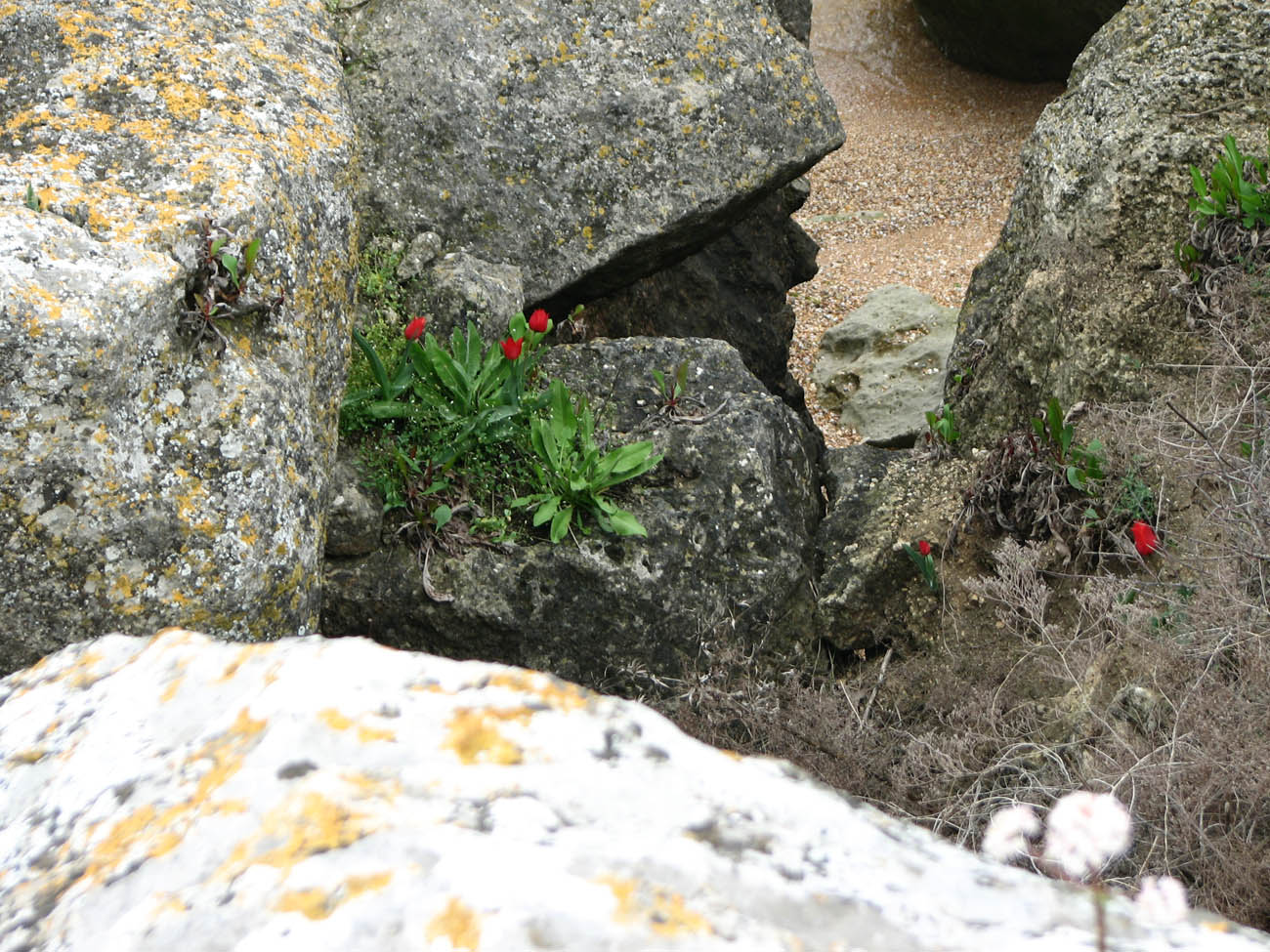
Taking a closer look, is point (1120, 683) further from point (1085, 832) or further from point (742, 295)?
point (742, 295)

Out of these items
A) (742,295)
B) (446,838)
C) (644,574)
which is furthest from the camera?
(742,295)

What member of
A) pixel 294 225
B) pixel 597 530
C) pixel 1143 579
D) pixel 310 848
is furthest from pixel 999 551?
pixel 310 848

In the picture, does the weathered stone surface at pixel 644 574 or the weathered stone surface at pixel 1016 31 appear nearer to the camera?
the weathered stone surface at pixel 644 574

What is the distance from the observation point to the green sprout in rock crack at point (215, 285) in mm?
2883

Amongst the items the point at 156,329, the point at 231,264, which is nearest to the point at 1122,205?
the point at 231,264

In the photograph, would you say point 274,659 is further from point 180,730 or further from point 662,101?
point 662,101

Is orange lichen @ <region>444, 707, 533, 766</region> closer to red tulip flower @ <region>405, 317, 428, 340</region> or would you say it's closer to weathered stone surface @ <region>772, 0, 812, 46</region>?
red tulip flower @ <region>405, 317, 428, 340</region>

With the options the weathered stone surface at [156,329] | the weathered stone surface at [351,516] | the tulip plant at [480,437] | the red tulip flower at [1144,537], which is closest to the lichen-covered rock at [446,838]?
the weathered stone surface at [156,329]

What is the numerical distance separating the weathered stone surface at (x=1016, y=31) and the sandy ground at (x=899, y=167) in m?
0.23

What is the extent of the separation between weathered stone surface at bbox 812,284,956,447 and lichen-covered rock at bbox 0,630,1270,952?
551 cm

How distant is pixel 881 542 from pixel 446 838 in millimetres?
3055

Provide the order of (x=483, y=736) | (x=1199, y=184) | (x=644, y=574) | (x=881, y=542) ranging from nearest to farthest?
(x=483, y=736)
(x=644, y=574)
(x=1199, y=184)
(x=881, y=542)

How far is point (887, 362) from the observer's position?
7.61m

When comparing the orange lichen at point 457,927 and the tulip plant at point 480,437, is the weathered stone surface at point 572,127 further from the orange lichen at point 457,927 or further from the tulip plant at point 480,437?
the orange lichen at point 457,927
